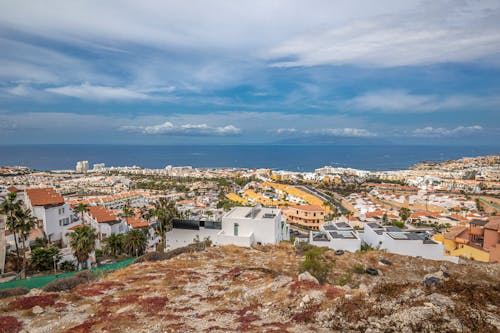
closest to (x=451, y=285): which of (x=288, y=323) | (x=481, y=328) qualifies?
(x=481, y=328)

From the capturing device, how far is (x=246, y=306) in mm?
10930

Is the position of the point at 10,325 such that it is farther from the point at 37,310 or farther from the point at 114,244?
the point at 114,244

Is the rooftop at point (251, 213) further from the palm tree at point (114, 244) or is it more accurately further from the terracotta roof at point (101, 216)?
the terracotta roof at point (101, 216)

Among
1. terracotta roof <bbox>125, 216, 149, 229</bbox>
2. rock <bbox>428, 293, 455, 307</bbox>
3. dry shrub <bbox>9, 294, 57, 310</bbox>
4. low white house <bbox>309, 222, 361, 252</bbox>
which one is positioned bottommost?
terracotta roof <bbox>125, 216, 149, 229</bbox>

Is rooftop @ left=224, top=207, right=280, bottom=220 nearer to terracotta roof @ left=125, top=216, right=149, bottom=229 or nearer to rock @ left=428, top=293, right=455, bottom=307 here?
terracotta roof @ left=125, top=216, right=149, bottom=229

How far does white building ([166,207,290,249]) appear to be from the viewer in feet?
86.3

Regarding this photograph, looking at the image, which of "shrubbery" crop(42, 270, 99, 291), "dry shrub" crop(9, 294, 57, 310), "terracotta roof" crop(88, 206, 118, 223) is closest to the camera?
"dry shrub" crop(9, 294, 57, 310)

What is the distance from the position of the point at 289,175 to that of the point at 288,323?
4454 inches

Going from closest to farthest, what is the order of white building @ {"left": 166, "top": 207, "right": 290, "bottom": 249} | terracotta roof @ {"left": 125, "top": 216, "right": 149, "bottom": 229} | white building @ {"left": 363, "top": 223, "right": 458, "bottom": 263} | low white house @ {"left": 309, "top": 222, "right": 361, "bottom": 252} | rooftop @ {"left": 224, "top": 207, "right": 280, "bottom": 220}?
white building @ {"left": 363, "top": 223, "right": 458, "bottom": 263}, white building @ {"left": 166, "top": 207, "right": 290, "bottom": 249}, low white house @ {"left": 309, "top": 222, "right": 361, "bottom": 252}, rooftop @ {"left": 224, "top": 207, "right": 280, "bottom": 220}, terracotta roof @ {"left": 125, "top": 216, "right": 149, "bottom": 229}

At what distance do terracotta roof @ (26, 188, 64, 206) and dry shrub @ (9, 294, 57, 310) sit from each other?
1857cm

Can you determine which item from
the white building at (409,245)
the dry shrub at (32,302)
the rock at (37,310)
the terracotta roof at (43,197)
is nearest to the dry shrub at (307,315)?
the rock at (37,310)

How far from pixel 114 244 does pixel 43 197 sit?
26.3ft

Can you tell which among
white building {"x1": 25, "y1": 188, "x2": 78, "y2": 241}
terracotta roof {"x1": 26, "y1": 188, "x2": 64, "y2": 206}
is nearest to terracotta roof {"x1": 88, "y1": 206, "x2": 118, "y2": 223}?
white building {"x1": 25, "y1": 188, "x2": 78, "y2": 241}

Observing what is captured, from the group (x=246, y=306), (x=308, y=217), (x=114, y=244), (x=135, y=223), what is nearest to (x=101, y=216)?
(x=135, y=223)
